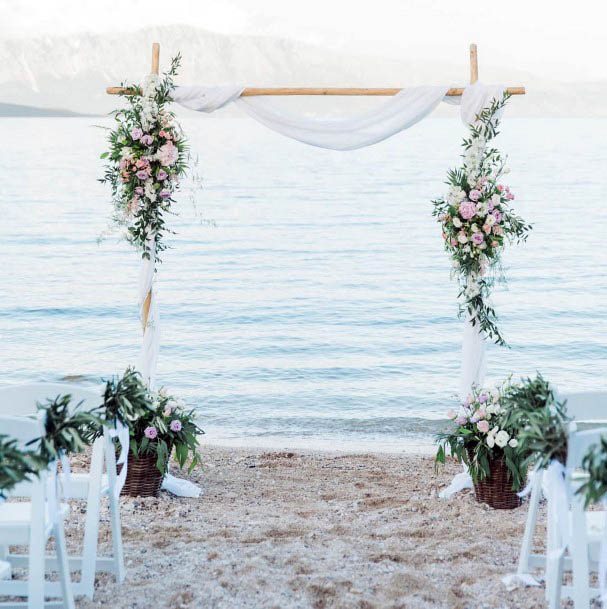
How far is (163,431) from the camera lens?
16.7 ft

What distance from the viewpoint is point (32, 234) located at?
23.4 meters

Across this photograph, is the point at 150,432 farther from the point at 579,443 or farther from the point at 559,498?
the point at 579,443

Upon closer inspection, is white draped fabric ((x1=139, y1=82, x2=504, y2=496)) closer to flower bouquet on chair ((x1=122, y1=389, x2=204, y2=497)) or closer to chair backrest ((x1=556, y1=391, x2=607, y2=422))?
flower bouquet on chair ((x1=122, y1=389, x2=204, y2=497))

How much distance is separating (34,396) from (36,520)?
2.31 feet

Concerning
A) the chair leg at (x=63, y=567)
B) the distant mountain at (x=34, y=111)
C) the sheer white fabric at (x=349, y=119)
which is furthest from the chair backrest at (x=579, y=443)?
the distant mountain at (x=34, y=111)

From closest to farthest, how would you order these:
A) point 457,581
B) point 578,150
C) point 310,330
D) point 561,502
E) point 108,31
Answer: point 561,502, point 457,581, point 310,330, point 578,150, point 108,31

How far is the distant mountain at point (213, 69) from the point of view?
57053 mm

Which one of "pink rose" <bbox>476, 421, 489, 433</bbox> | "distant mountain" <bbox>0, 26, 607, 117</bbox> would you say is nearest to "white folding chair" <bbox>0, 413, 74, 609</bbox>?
"pink rose" <bbox>476, 421, 489, 433</bbox>

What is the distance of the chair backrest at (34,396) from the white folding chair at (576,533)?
5.60 ft

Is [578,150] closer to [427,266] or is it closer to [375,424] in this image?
[427,266]

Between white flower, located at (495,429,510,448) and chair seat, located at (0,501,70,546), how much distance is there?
90.1 inches

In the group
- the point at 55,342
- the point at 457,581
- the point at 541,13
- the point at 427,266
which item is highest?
the point at 541,13

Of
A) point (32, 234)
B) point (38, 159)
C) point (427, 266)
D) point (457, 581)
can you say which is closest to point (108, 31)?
point (38, 159)

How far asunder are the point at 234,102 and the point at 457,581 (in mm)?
3052
